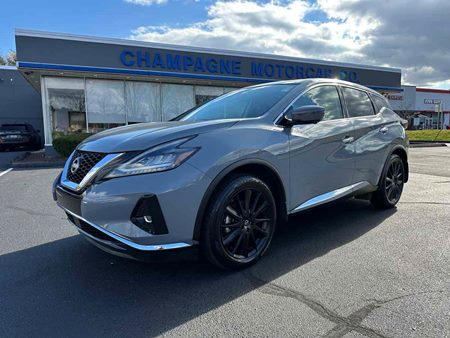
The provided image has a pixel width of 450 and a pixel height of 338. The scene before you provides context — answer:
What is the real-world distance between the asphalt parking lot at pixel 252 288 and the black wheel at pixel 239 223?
0.56 ft

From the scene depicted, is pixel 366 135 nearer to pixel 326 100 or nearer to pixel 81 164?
pixel 326 100

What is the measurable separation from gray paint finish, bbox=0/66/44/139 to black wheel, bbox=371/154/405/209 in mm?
23873

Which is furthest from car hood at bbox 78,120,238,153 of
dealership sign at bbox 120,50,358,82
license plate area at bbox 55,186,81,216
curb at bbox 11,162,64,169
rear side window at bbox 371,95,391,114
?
dealership sign at bbox 120,50,358,82

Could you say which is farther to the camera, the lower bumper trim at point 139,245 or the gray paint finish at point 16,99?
the gray paint finish at point 16,99

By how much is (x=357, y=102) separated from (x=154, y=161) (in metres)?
3.19

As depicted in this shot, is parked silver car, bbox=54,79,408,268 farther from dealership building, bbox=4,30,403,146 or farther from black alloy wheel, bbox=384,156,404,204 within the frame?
dealership building, bbox=4,30,403,146

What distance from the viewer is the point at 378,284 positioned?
3.03m

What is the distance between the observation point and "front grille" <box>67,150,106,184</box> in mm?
2939

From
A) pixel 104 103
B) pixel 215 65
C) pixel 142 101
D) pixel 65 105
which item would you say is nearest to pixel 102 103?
pixel 104 103

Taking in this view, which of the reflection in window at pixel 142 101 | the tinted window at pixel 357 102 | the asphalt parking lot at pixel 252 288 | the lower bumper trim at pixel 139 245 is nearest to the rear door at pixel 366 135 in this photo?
the tinted window at pixel 357 102

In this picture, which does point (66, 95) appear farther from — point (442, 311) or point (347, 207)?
point (442, 311)

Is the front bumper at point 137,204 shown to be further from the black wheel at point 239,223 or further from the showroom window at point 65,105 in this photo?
the showroom window at point 65,105

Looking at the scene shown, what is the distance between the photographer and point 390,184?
5.27m

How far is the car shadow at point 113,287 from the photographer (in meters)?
2.51
